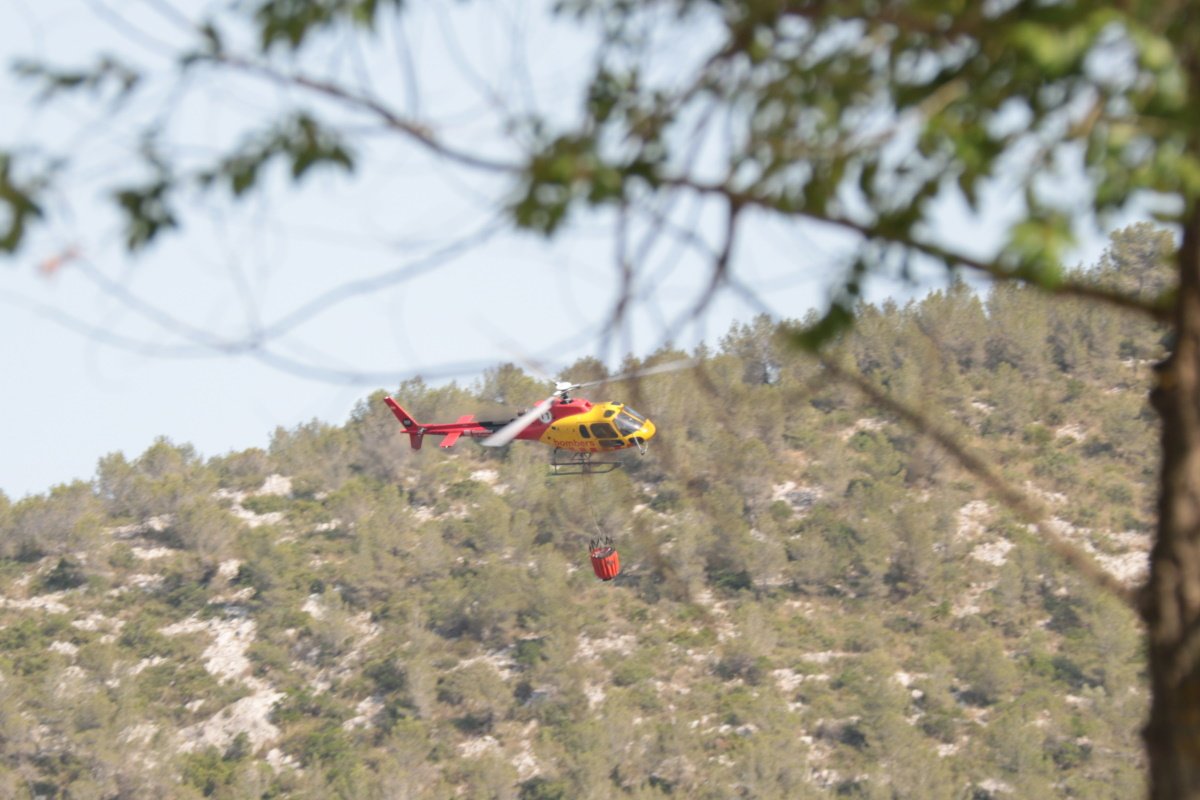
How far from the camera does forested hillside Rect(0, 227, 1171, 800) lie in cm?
5681

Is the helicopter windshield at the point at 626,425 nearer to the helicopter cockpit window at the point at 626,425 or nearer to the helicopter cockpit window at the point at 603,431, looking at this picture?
the helicopter cockpit window at the point at 626,425

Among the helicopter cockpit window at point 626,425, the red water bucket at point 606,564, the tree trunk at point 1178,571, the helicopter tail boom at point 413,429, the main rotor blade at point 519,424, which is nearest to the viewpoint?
the tree trunk at point 1178,571

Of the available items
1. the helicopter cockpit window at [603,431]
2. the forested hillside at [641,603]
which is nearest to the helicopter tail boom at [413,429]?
the helicopter cockpit window at [603,431]

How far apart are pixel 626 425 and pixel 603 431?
0.39 metres

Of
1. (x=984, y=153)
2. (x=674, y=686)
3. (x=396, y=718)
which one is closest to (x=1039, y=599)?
(x=674, y=686)

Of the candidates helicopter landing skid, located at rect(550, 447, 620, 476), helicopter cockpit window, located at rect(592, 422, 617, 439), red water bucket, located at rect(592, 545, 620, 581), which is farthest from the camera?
red water bucket, located at rect(592, 545, 620, 581)

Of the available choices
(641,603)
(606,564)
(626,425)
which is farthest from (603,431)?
(641,603)

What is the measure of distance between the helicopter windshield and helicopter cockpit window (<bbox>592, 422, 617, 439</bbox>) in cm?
14

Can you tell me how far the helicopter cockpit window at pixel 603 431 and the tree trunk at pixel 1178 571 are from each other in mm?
23053

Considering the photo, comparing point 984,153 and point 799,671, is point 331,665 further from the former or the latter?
point 984,153

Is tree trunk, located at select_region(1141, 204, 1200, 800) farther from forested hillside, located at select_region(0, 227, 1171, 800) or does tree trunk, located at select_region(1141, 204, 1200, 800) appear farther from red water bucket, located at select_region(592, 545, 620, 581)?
forested hillside, located at select_region(0, 227, 1171, 800)

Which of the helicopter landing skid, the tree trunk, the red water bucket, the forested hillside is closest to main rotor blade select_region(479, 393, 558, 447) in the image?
the helicopter landing skid

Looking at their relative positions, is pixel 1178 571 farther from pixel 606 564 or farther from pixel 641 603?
pixel 641 603

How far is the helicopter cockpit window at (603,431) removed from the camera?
28656 millimetres
